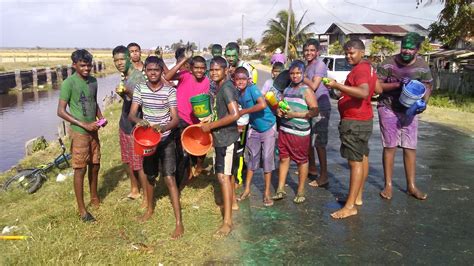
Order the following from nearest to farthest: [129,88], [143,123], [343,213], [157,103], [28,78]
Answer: [143,123] → [157,103] → [343,213] → [129,88] → [28,78]

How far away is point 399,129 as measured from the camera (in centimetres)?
503

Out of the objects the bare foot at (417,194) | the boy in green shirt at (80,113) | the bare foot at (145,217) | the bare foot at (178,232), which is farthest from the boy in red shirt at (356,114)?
the boy in green shirt at (80,113)

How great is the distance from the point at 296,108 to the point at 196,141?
1276mm

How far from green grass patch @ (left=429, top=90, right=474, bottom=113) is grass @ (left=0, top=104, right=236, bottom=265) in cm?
1127

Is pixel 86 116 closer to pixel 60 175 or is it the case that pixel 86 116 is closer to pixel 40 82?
pixel 60 175

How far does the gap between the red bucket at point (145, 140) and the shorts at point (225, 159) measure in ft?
2.13

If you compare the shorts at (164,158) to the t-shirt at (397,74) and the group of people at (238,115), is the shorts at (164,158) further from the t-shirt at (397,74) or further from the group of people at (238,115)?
the t-shirt at (397,74)

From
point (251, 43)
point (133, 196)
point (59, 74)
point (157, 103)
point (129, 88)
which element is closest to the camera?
point (157, 103)

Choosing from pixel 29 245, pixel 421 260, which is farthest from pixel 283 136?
pixel 29 245

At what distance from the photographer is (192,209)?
488 cm

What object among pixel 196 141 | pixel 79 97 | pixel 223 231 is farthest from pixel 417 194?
pixel 79 97

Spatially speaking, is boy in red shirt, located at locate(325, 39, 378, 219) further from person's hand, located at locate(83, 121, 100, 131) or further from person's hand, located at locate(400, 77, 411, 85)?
person's hand, located at locate(83, 121, 100, 131)

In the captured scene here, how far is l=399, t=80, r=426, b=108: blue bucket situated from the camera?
459 centimetres

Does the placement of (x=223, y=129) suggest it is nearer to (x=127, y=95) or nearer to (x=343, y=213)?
(x=127, y=95)
